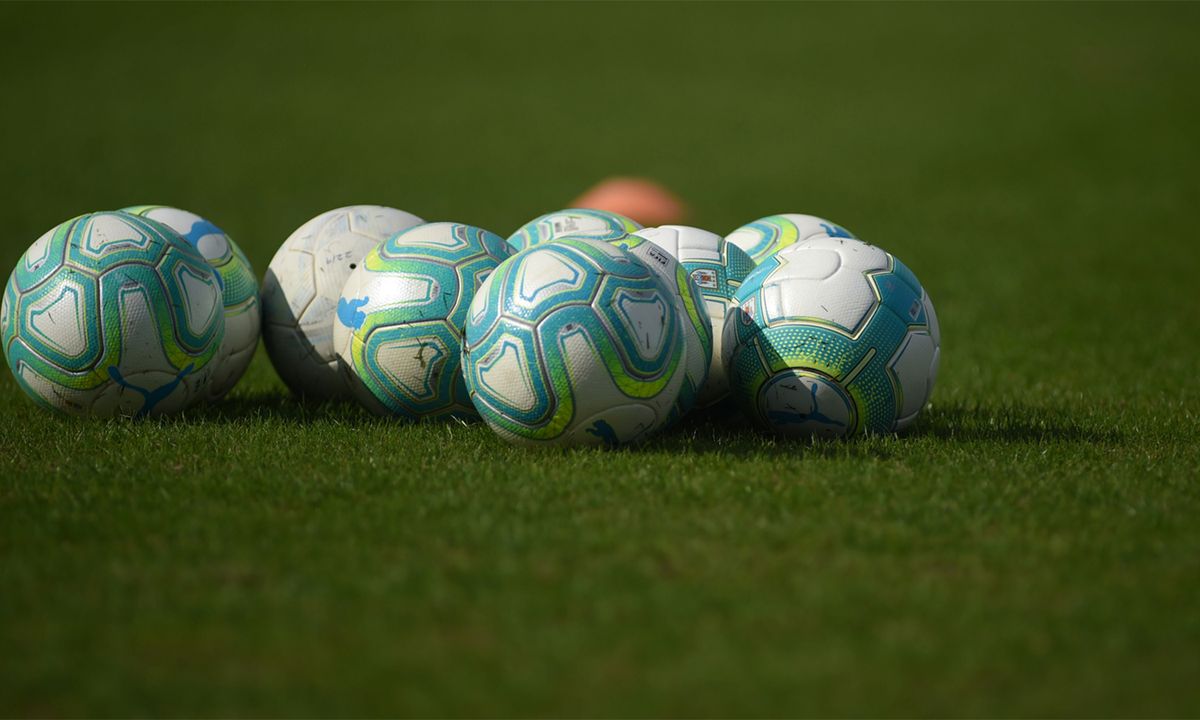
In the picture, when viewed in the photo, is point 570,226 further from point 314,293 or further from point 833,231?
point 833,231

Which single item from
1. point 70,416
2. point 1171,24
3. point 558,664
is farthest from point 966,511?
point 1171,24

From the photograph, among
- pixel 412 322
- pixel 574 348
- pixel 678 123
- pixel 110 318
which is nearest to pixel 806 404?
pixel 574 348

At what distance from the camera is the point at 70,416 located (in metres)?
7.50

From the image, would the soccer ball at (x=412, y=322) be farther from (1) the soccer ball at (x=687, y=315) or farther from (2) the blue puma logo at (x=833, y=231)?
(2) the blue puma logo at (x=833, y=231)

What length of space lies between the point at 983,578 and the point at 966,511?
33.2 inches

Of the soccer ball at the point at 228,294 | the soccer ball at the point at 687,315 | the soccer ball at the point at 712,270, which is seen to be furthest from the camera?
the soccer ball at the point at 228,294

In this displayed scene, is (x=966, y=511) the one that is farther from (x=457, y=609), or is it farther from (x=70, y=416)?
(x=70, y=416)

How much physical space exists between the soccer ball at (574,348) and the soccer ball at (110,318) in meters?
1.87

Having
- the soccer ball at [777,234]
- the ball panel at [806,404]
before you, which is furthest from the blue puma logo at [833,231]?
the ball panel at [806,404]

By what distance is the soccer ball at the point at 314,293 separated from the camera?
317 inches

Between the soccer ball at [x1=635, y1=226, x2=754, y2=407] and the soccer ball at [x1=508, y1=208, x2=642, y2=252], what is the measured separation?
0.30 metres

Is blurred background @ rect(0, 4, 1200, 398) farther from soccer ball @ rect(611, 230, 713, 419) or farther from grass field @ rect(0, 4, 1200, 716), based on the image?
soccer ball @ rect(611, 230, 713, 419)

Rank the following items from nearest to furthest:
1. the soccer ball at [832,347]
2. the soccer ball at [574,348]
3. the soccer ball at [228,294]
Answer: the soccer ball at [574,348]
the soccer ball at [832,347]
the soccer ball at [228,294]

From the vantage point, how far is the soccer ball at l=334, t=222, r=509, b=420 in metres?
7.28
